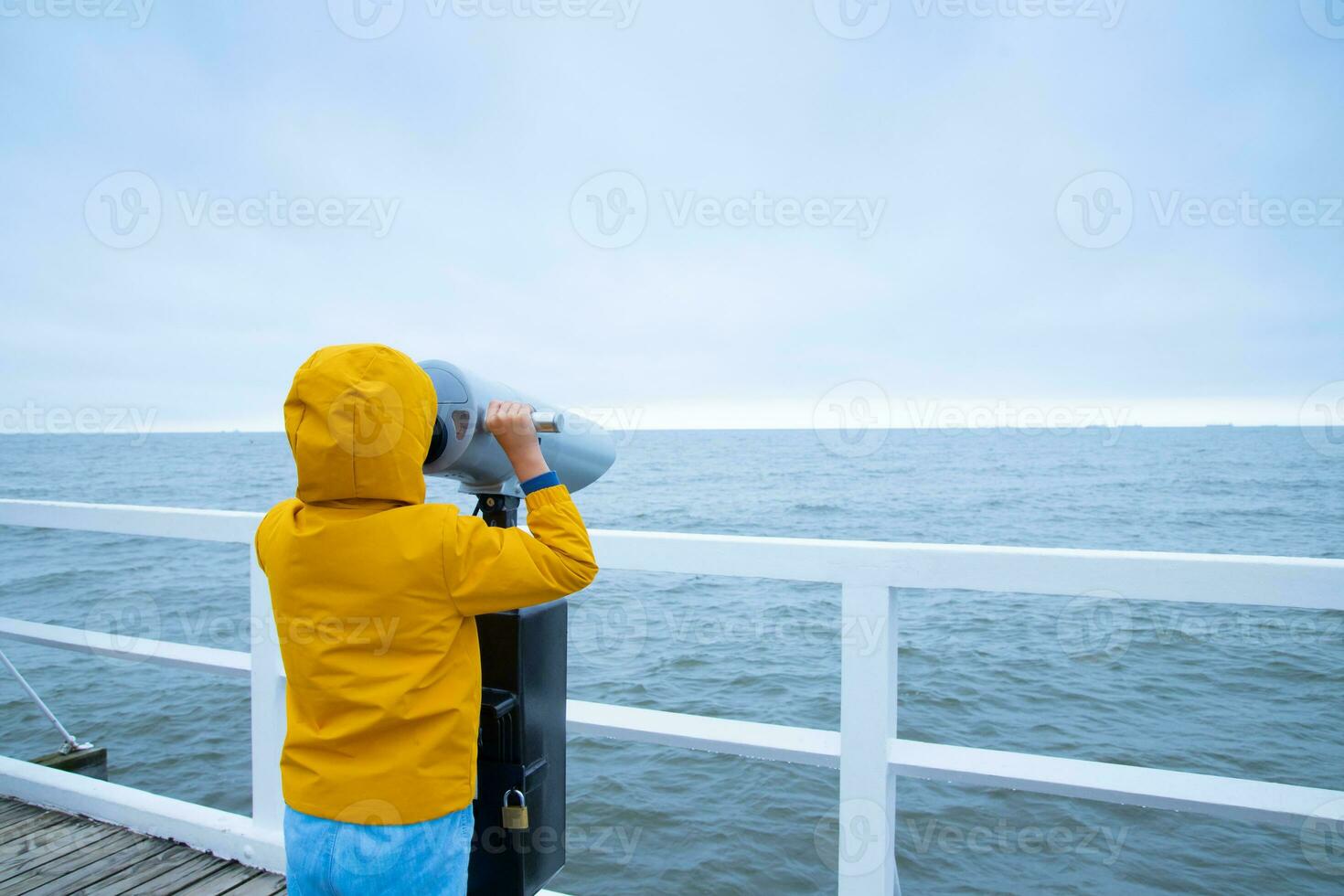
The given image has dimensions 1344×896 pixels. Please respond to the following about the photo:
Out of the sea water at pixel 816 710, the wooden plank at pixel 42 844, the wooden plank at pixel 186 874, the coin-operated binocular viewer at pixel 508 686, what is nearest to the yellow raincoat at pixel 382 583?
the coin-operated binocular viewer at pixel 508 686

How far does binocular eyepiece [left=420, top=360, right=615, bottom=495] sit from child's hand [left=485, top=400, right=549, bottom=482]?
0.09 ft

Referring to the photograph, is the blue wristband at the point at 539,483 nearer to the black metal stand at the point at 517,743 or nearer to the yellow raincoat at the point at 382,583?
the yellow raincoat at the point at 382,583

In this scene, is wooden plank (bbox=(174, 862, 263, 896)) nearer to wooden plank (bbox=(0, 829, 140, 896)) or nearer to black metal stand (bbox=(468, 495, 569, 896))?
wooden plank (bbox=(0, 829, 140, 896))

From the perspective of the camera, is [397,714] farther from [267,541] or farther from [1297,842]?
[1297,842]

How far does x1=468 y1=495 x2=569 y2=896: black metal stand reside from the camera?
1383 millimetres

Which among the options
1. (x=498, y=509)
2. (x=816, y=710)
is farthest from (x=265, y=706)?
(x=816, y=710)

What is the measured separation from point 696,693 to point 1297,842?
4370 millimetres

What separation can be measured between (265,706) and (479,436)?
53.9 inches

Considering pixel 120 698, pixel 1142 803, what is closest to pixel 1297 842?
pixel 1142 803

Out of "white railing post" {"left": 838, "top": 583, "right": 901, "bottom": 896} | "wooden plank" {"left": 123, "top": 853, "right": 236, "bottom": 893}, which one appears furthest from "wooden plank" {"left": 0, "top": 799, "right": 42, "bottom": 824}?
"white railing post" {"left": 838, "top": 583, "right": 901, "bottom": 896}

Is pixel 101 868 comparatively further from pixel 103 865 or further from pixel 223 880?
pixel 223 880

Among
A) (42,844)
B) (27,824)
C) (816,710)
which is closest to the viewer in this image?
(42,844)

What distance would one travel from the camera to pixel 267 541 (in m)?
1.34

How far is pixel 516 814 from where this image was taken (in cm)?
137
